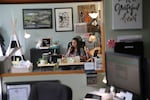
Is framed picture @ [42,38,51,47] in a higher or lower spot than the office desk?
higher

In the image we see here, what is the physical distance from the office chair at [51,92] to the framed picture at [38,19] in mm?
5051

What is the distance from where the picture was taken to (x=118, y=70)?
276cm

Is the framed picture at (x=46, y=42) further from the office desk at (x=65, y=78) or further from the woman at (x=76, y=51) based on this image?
the office desk at (x=65, y=78)

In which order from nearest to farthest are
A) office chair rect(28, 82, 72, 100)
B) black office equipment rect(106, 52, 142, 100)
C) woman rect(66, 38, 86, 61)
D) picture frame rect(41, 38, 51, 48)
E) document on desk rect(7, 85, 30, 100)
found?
office chair rect(28, 82, 72, 100) → black office equipment rect(106, 52, 142, 100) → document on desk rect(7, 85, 30, 100) → woman rect(66, 38, 86, 61) → picture frame rect(41, 38, 51, 48)

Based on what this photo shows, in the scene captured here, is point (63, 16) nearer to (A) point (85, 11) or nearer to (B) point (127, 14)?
(A) point (85, 11)

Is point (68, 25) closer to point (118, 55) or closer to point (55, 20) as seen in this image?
point (55, 20)

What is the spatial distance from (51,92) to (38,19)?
517 centimetres

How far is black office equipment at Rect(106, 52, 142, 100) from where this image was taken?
246cm

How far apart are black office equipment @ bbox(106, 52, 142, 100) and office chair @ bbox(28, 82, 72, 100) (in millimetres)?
585

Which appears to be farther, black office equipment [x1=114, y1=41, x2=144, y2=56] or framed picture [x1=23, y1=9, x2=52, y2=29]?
framed picture [x1=23, y1=9, x2=52, y2=29]

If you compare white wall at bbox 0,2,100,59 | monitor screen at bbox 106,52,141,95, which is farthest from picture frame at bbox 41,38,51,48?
monitor screen at bbox 106,52,141,95

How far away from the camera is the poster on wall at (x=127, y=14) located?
325cm

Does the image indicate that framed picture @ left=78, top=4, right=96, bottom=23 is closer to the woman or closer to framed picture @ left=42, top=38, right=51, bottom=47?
framed picture @ left=42, top=38, right=51, bottom=47

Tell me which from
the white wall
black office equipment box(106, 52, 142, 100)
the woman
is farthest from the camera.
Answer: the white wall
